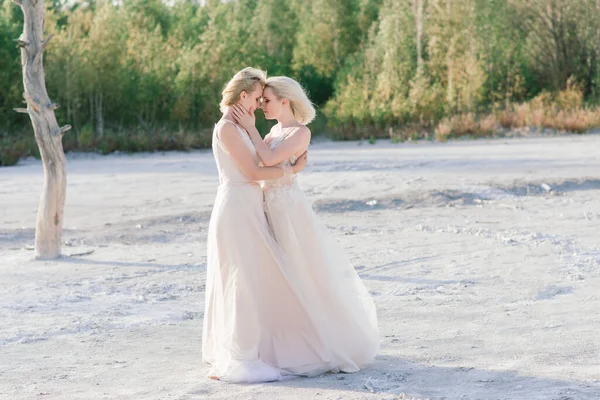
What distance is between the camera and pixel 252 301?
6.37 m

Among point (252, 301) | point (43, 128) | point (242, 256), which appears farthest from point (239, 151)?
point (43, 128)

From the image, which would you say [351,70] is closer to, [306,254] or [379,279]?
[379,279]

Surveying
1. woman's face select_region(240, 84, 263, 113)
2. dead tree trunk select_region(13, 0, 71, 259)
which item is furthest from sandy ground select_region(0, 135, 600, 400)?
woman's face select_region(240, 84, 263, 113)

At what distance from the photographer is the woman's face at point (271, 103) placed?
260 inches

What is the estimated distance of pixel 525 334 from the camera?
745 centimetres

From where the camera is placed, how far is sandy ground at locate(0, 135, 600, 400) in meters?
6.29

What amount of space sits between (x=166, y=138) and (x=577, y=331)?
62.9 feet

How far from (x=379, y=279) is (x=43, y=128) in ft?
15.0

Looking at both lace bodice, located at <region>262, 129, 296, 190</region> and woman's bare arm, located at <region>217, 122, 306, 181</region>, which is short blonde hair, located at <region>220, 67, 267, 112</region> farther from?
lace bodice, located at <region>262, 129, 296, 190</region>

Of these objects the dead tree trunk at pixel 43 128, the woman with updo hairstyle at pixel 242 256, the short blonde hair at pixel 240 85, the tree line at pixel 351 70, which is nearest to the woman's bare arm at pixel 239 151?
the woman with updo hairstyle at pixel 242 256

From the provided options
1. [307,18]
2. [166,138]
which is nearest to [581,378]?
[166,138]

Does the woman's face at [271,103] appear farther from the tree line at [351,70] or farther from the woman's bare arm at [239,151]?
the tree line at [351,70]

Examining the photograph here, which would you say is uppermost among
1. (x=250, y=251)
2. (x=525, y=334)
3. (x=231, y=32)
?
(x=231, y=32)

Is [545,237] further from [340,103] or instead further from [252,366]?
[340,103]
